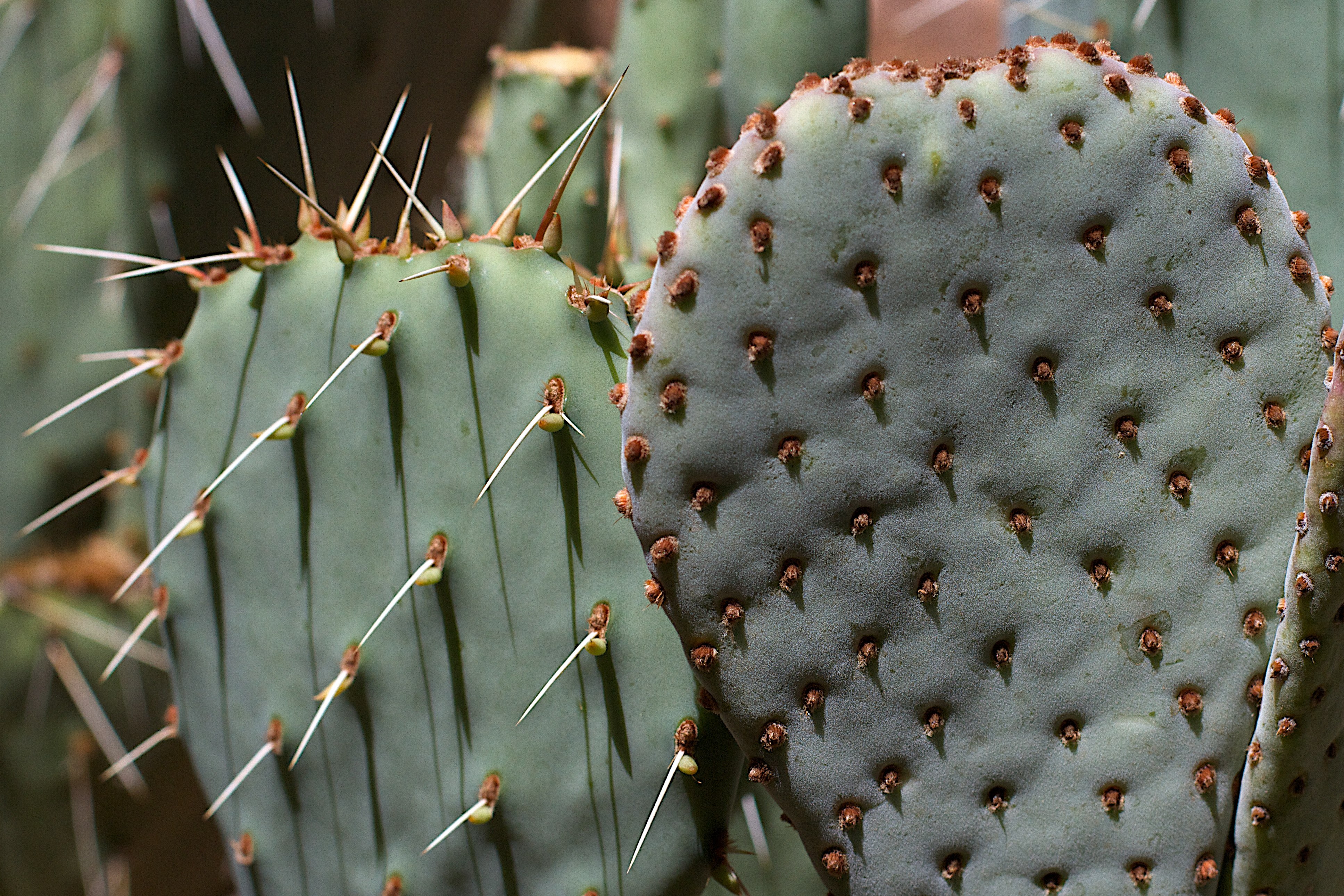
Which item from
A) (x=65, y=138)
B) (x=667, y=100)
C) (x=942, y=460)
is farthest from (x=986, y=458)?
(x=65, y=138)

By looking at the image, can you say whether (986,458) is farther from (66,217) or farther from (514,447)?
(66,217)

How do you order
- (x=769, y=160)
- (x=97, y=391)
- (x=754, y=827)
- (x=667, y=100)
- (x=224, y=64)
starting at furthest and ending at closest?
(x=667, y=100)
(x=224, y=64)
(x=754, y=827)
(x=97, y=391)
(x=769, y=160)

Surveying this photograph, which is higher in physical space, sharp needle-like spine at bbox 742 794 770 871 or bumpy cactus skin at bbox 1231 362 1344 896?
bumpy cactus skin at bbox 1231 362 1344 896

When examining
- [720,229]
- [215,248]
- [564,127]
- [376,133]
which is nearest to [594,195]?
[564,127]

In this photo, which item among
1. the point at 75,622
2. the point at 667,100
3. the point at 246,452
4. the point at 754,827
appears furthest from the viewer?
the point at 667,100

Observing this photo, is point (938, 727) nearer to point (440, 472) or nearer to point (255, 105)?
point (440, 472)

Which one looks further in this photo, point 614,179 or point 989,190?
point 614,179

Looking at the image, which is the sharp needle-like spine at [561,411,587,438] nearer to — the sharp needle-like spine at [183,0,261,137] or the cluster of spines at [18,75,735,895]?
the cluster of spines at [18,75,735,895]

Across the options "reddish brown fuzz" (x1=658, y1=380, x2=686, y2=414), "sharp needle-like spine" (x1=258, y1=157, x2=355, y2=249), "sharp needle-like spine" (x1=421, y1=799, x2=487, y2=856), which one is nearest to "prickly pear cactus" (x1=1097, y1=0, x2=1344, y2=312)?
"reddish brown fuzz" (x1=658, y1=380, x2=686, y2=414)
